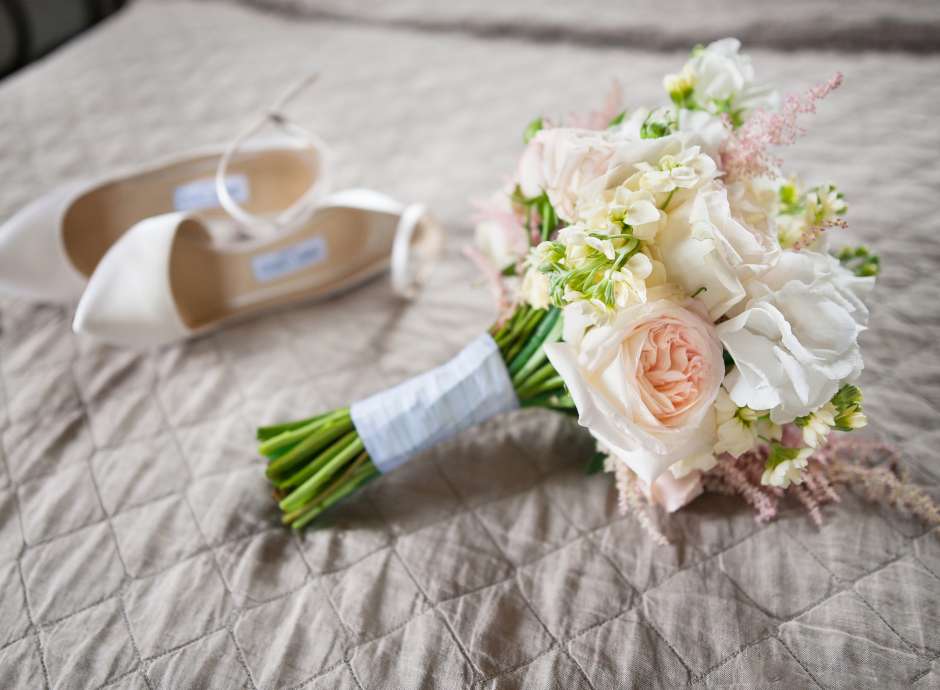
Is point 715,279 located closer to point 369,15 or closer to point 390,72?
point 390,72

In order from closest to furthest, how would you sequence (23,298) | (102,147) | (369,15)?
(23,298) → (102,147) → (369,15)

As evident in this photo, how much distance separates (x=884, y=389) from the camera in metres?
0.73

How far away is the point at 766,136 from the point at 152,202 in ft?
2.61

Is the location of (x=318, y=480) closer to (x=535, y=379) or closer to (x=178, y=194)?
(x=535, y=379)

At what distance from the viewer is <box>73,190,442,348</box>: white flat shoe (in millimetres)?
803

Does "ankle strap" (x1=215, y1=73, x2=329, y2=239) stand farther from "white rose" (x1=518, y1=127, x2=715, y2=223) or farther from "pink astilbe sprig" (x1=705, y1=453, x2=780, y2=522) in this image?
"pink astilbe sprig" (x1=705, y1=453, x2=780, y2=522)

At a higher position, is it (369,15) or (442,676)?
(369,15)

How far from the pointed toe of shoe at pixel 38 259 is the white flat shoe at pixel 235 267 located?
0.09 metres

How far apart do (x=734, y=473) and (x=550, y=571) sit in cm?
18

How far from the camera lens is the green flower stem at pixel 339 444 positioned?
25.8 inches

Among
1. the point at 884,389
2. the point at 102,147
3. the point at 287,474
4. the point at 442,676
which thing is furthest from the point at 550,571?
the point at 102,147

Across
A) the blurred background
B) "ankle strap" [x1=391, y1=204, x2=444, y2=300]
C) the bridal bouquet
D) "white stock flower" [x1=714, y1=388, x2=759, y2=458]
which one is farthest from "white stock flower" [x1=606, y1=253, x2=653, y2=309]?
the blurred background

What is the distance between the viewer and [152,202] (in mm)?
995

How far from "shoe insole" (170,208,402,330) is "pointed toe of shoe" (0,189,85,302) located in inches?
5.4
